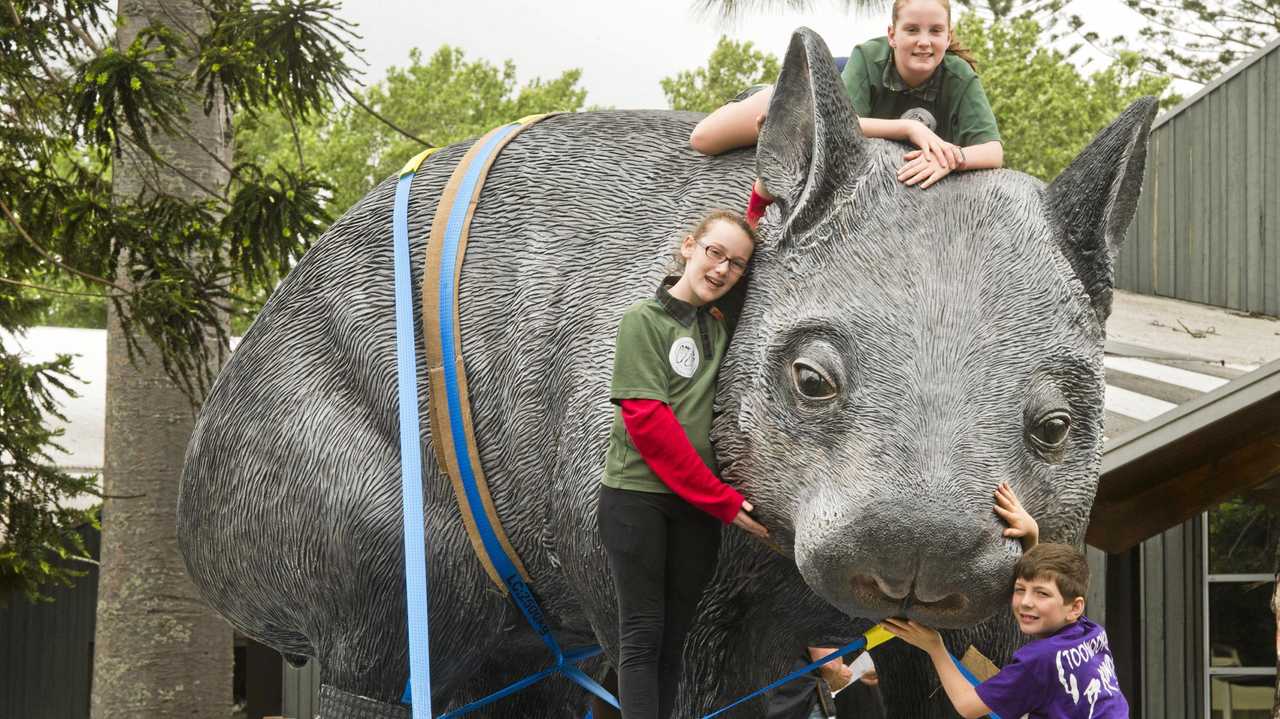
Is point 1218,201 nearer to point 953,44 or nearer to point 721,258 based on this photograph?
point 953,44

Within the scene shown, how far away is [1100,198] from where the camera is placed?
3238mm

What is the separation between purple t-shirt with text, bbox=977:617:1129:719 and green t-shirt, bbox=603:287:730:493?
0.80 metres

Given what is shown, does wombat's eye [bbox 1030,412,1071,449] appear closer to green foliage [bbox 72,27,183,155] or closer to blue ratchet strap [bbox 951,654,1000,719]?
blue ratchet strap [bbox 951,654,1000,719]

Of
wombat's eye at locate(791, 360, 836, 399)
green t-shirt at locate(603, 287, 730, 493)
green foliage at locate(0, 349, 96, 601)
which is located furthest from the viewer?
green foliage at locate(0, 349, 96, 601)

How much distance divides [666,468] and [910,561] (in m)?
0.64

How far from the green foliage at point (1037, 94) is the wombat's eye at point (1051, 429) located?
29.8m

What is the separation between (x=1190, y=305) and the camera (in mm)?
12086

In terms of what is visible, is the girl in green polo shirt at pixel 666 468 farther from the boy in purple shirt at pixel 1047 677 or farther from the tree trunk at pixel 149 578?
the tree trunk at pixel 149 578

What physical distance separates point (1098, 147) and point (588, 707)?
100 inches

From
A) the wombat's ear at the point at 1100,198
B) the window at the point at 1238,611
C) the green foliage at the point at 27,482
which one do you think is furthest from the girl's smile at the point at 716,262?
the window at the point at 1238,611

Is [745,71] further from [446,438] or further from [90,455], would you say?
[446,438]

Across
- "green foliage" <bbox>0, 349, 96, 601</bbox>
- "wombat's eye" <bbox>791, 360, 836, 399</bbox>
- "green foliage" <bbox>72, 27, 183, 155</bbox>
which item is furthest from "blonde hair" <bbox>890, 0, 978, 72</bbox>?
"green foliage" <bbox>0, 349, 96, 601</bbox>

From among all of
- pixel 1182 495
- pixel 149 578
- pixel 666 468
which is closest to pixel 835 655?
pixel 666 468

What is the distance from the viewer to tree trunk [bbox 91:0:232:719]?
26.5 ft
